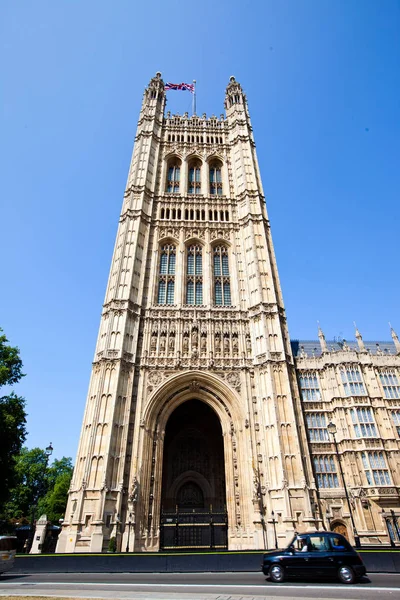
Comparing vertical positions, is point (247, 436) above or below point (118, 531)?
above

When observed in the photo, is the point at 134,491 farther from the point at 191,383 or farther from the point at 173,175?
the point at 173,175

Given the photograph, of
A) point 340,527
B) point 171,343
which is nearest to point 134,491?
point 171,343

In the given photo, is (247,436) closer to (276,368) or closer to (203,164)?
(276,368)

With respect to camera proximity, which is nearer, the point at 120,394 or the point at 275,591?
the point at 275,591

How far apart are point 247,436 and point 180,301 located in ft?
36.4

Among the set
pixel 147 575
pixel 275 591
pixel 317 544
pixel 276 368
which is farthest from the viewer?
pixel 276 368

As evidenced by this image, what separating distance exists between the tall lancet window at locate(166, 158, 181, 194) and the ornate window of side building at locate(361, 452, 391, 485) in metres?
27.9

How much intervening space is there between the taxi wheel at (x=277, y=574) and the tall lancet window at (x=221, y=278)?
20.1 m

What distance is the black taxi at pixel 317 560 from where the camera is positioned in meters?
9.11

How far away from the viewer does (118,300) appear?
84.8ft

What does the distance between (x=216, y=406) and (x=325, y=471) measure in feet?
26.5

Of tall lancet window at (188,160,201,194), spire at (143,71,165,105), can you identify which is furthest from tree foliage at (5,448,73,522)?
spire at (143,71,165,105)

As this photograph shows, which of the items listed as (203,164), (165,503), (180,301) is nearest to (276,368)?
(180,301)

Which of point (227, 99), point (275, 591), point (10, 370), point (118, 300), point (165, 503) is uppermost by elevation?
point (227, 99)
